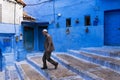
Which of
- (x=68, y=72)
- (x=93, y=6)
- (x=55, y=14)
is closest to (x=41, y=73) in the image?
(x=68, y=72)

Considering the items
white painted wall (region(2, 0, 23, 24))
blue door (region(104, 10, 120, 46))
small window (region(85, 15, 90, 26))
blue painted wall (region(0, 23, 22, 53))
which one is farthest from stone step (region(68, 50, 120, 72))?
white painted wall (region(2, 0, 23, 24))

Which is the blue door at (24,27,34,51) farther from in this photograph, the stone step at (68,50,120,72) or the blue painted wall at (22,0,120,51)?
the stone step at (68,50,120,72)

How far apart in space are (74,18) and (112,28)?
2.86 metres

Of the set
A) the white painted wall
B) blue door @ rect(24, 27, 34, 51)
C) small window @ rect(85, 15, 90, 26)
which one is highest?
the white painted wall

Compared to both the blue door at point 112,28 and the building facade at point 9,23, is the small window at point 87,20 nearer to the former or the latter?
the blue door at point 112,28

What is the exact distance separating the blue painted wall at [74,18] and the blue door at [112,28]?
374mm

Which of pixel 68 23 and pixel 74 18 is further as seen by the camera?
pixel 68 23

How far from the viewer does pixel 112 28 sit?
37.2ft

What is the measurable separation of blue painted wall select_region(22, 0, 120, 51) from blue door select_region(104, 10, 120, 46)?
1.23 feet

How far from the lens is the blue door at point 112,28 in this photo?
11.1 meters

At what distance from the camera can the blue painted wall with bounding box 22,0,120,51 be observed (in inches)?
448

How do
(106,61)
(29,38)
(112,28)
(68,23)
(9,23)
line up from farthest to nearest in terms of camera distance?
1. (29,38)
2. (68,23)
3. (9,23)
4. (112,28)
5. (106,61)

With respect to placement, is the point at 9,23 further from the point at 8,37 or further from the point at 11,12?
the point at 8,37

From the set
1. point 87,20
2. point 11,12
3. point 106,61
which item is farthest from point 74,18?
point 106,61
